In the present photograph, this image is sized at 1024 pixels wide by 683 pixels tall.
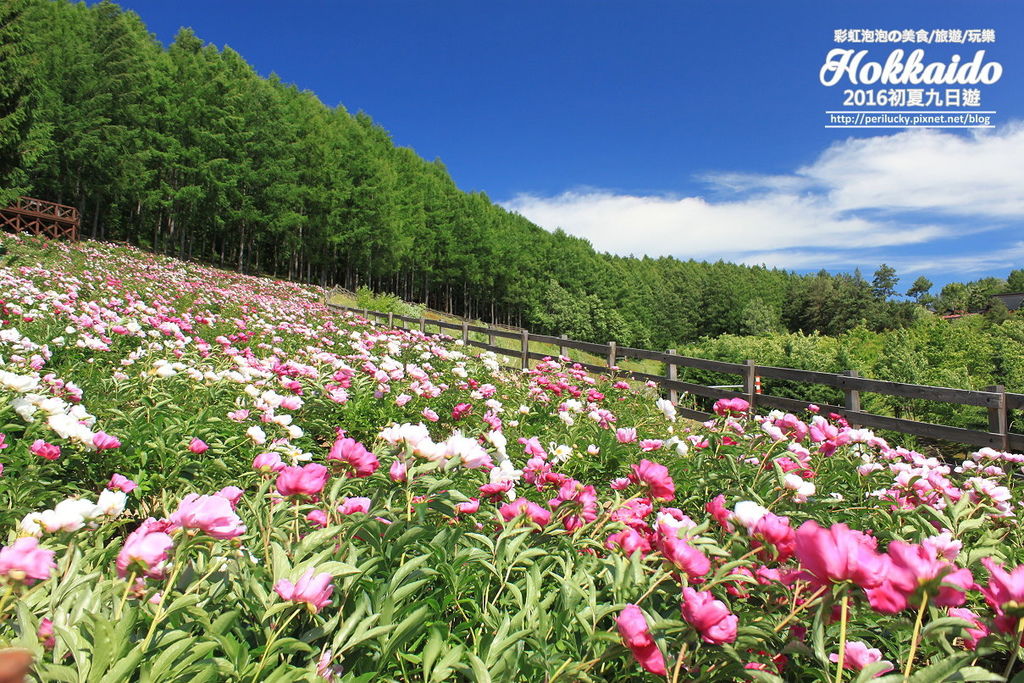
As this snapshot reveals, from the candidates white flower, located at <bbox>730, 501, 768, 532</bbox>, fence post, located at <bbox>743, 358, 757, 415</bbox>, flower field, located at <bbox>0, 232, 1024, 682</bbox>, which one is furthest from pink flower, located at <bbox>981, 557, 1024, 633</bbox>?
fence post, located at <bbox>743, 358, 757, 415</bbox>

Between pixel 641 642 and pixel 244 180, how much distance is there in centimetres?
3345

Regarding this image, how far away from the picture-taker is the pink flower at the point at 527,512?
4.44ft

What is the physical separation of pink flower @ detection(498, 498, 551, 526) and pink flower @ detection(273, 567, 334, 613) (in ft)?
1.95

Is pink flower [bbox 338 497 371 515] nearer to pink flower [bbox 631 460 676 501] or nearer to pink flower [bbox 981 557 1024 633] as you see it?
pink flower [bbox 631 460 676 501]

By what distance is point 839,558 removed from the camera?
788 millimetres

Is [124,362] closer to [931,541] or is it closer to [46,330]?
[46,330]

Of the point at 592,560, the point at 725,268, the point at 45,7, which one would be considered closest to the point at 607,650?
the point at 592,560

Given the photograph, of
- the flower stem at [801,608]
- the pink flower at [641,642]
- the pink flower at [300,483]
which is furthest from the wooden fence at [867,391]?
the pink flower at [300,483]

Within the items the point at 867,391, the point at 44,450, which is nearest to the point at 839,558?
the point at 44,450

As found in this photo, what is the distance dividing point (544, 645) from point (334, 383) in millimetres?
2603

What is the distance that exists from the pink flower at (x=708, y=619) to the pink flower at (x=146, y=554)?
85 cm

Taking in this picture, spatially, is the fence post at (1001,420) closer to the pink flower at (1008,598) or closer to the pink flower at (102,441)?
the pink flower at (1008,598)

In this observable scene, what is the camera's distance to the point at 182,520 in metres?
0.92

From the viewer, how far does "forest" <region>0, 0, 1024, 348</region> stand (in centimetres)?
2456
